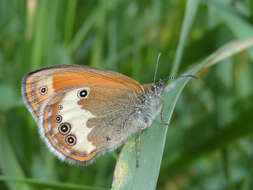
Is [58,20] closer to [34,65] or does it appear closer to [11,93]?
[34,65]

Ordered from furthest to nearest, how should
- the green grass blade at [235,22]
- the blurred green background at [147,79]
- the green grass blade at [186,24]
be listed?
1. the blurred green background at [147,79]
2. the green grass blade at [235,22]
3. the green grass blade at [186,24]

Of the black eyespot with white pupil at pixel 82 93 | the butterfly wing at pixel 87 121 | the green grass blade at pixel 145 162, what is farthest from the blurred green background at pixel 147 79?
the green grass blade at pixel 145 162

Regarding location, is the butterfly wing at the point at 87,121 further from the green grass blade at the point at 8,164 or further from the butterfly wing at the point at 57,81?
the green grass blade at the point at 8,164

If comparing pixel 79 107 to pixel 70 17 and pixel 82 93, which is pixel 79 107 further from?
pixel 70 17

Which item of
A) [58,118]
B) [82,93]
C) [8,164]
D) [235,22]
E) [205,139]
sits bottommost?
[205,139]

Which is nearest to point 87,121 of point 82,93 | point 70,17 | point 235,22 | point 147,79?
point 82,93

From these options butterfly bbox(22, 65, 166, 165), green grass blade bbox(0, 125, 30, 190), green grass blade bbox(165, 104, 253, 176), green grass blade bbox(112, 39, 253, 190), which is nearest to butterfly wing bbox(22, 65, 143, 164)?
butterfly bbox(22, 65, 166, 165)

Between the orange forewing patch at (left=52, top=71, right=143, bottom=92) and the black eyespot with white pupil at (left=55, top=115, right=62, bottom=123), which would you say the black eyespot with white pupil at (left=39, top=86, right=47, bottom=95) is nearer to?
the orange forewing patch at (left=52, top=71, right=143, bottom=92)

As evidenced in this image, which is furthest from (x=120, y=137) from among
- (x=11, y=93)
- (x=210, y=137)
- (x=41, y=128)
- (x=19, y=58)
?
(x=19, y=58)
